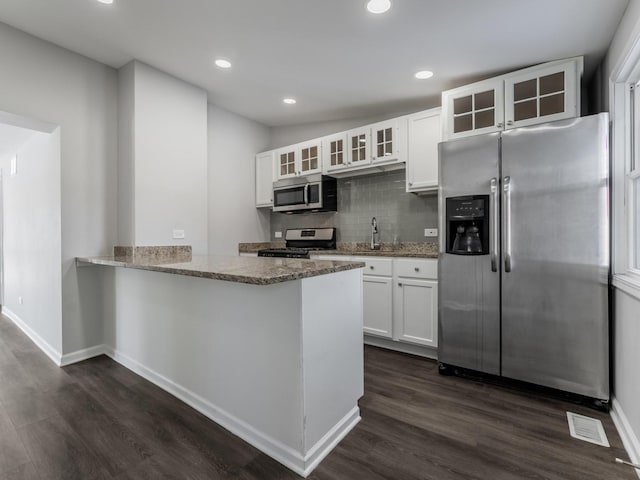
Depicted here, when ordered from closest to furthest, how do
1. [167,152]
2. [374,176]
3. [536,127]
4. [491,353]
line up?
[536,127]
[491,353]
[167,152]
[374,176]

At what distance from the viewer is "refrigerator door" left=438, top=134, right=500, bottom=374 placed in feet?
7.68

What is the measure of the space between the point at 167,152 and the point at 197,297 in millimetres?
1772

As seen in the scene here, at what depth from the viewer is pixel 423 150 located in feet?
10.1

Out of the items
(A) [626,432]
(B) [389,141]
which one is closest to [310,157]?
(B) [389,141]

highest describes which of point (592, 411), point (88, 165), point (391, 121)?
point (391, 121)

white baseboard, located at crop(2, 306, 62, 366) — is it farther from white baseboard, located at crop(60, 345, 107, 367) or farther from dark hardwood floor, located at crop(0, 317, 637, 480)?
dark hardwood floor, located at crop(0, 317, 637, 480)

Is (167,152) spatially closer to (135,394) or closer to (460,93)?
(135,394)

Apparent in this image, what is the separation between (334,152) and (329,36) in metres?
1.45

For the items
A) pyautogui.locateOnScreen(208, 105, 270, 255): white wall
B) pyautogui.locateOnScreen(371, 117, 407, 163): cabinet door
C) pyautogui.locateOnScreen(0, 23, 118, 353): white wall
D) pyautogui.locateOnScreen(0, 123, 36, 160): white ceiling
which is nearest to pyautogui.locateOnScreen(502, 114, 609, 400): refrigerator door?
pyautogui.locateOnScreen(371, 117, 407, 163): cabinet door

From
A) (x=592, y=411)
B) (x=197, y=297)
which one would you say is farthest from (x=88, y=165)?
(x=592, y=411)

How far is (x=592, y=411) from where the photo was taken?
1998mm

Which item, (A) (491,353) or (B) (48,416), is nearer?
(B) (48,416)

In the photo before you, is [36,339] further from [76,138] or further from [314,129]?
[314,129]

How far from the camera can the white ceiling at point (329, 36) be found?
6.59 ft
